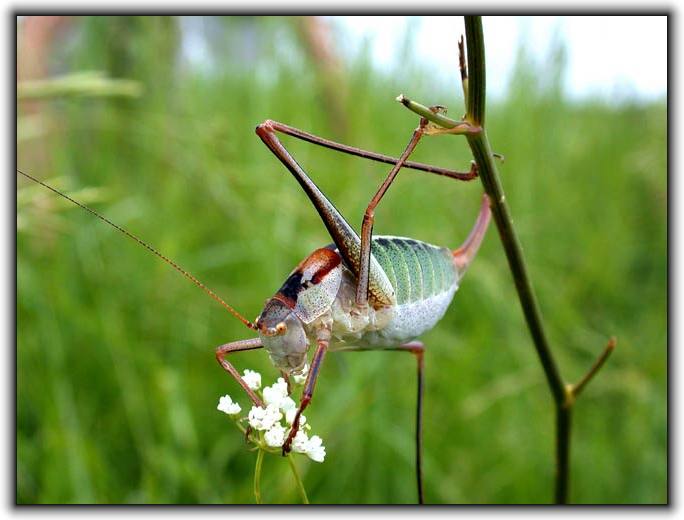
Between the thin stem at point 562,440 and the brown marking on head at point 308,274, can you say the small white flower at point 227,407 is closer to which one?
the brown marking on head at point 308,274

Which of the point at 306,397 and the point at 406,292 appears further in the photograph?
the point at 406,292

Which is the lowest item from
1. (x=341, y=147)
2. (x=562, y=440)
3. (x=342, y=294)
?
(x=562, y=440)

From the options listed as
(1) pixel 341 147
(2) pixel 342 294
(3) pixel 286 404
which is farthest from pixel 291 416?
(1) pixel 341 147

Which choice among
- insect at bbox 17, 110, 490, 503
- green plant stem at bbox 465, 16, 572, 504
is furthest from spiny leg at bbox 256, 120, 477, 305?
green plant stem at bbox 465, 16, 572, 504

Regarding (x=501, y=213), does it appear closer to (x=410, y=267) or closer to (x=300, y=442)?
(x=410, y=267)

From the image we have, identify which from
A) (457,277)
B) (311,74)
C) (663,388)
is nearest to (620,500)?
(663,388)

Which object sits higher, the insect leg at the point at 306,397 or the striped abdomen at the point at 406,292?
the striped abdomen at the point at 406,292

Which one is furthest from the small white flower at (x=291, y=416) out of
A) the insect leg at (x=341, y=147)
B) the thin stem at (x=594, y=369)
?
the thin stem at (x=594, y=369)
